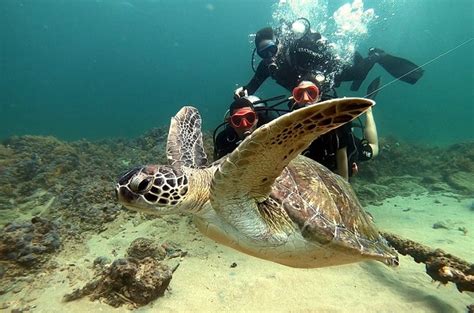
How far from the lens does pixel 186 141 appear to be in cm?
323

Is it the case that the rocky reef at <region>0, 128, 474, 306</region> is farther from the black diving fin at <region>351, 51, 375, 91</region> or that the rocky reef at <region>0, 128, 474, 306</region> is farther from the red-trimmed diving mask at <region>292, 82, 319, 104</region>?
the black diving fin at <region>351, 51, 375, 91</region>

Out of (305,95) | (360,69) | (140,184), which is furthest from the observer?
(360,69)

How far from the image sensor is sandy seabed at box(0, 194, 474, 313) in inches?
117

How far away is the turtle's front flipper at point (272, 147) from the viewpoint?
4.57 feet

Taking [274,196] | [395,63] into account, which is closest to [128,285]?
[274,196]

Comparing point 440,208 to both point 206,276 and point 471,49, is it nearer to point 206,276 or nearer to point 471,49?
point 206,276

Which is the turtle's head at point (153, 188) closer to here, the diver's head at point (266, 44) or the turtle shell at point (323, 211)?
the turtle shell at point (323, 211)

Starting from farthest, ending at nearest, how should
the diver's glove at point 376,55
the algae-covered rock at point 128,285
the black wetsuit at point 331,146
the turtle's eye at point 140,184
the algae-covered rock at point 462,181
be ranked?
the algae-covered rock at point 462,181
the diver's glove at point 376,55
the black wetsuit at point 331,146
the algae-covered rock at point 128,285
the turtle's eye at point 140,184

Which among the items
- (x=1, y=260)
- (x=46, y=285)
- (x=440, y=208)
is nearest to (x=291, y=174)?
(x=46, y=285)

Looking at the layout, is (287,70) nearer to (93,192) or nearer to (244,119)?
(244,119)

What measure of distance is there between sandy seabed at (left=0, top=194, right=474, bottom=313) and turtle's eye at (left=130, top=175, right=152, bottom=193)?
159 cm

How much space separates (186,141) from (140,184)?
145cm

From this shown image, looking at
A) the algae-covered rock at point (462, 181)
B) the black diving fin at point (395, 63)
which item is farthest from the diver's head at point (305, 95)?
the algae-covered rock at point (462, 181)

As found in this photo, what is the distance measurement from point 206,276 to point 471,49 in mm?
147640
